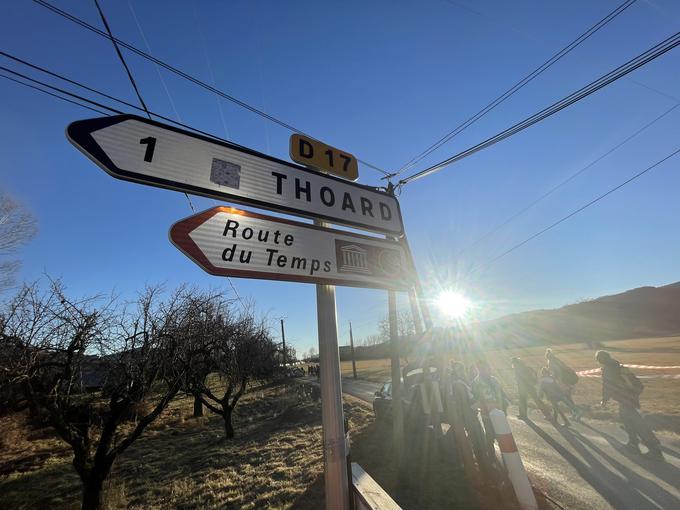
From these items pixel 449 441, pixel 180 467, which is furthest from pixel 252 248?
pixel 180 467

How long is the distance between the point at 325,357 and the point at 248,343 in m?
16.5

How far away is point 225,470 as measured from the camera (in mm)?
7469

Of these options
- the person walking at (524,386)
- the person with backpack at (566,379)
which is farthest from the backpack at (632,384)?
the person walking at (524,386)

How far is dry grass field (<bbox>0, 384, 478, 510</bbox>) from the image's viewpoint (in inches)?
203

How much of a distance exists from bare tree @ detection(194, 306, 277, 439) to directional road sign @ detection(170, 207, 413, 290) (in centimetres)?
627

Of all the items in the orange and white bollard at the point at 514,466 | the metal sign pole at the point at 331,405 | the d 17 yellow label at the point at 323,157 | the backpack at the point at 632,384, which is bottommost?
the orange and white bollard at the point at 514,466

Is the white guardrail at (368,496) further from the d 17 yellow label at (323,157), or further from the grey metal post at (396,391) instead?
the grey metal post at (396,391)

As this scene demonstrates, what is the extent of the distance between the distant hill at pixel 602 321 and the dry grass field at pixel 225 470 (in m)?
50.2

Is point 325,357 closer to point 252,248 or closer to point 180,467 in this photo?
point 252,248

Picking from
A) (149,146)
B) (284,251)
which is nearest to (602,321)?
(284,251)

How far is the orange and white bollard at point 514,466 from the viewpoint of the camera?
3705 millimetres

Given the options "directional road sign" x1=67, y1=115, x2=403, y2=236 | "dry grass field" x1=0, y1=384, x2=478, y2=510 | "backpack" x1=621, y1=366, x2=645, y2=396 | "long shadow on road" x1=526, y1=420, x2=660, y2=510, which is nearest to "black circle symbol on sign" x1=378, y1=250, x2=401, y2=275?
"directional road sign" x1=67, y1=115, x2=403, y2=236

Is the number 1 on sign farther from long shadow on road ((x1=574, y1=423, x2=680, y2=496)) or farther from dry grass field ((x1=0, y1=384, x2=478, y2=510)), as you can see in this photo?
long shadow on road ((x1=574, y1=423, x2=680, y2=496))

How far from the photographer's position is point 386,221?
237 cm
